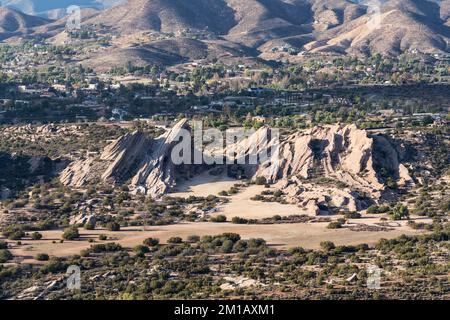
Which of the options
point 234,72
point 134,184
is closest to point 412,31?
point 234,72

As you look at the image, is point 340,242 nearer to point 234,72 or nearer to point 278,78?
point 278,78

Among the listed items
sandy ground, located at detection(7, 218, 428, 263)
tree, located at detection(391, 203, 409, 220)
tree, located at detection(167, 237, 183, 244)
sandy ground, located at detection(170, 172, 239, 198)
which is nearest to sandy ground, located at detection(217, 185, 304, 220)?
sandy ground, located at detection(170, 172, 239, 198)

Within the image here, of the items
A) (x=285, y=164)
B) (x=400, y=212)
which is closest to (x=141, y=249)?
(x=400, y=212)

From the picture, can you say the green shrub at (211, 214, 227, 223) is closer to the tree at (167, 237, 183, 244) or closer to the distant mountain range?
the tree at (167, 237, 183, 244)

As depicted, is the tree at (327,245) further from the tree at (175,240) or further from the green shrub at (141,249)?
the green shrub at (141,249)

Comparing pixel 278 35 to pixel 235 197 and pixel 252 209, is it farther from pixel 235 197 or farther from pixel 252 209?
pixel 252 209

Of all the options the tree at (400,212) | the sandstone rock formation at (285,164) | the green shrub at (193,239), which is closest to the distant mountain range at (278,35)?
the sandstone rock formation at (285,164)
